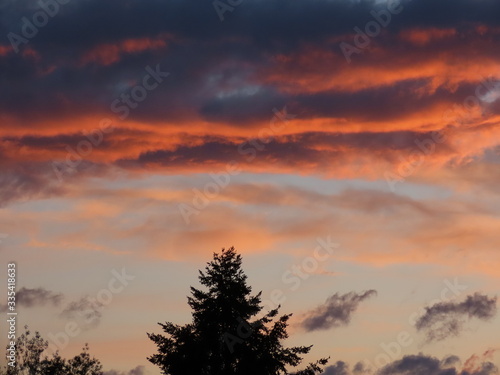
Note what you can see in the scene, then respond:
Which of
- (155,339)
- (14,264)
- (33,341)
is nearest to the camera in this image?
(14,264)

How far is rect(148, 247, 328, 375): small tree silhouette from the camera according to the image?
63.4 meters

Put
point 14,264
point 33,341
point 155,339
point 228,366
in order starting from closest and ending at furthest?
point 14,264 < point 228,366 < point 155,339 < point 33,341

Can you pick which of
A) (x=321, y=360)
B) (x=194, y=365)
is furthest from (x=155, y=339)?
(x=321, y=360)

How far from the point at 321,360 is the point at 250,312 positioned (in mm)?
7265

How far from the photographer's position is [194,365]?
2539 inches

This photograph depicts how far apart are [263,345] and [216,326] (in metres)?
4.12

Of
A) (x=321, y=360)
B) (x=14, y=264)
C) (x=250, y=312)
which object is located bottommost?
(x=321, y=360)

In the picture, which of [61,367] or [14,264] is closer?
[14,264]

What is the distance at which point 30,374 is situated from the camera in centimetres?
8494

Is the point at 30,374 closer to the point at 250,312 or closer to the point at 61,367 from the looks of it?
the point at 61,367

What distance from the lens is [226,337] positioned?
209 ft

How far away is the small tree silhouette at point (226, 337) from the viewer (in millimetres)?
63375

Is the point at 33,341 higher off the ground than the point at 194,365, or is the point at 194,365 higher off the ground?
the point at 33,341

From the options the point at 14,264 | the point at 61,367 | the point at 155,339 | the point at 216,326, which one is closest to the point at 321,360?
the point at 216,326
